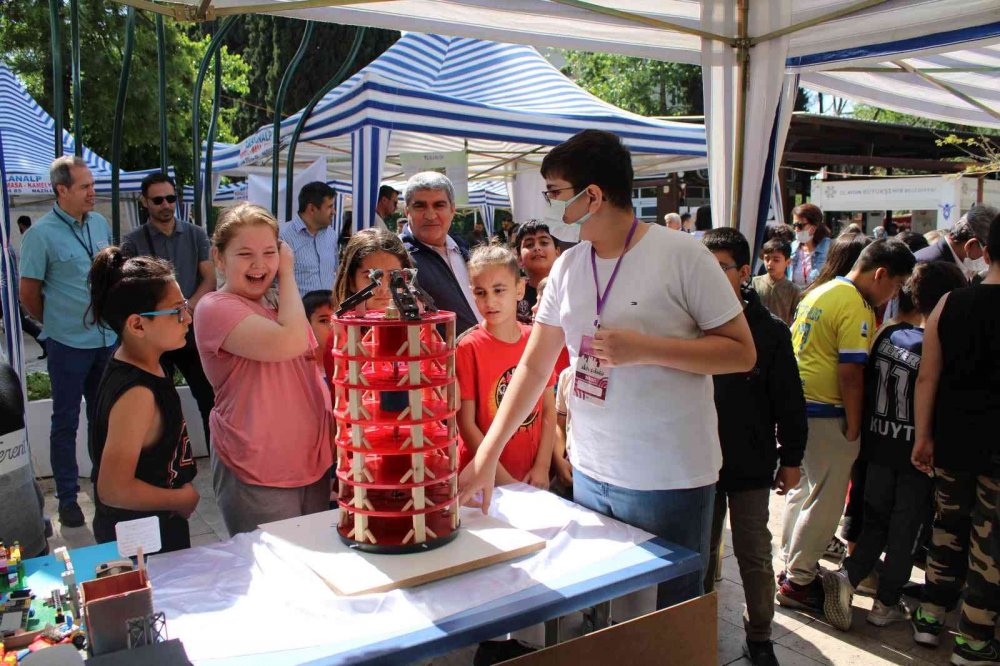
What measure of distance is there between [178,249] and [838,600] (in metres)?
4.07

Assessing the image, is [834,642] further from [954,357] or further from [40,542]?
[40,542]

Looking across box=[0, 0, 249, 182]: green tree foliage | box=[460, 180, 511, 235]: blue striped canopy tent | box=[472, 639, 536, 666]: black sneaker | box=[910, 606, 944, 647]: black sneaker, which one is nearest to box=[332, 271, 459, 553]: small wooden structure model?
box=[472, 639, 536, 666]: black sneaker

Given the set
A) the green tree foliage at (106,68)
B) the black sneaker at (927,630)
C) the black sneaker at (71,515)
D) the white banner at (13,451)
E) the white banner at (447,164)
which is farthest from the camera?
the green tree foliage at (106,68)

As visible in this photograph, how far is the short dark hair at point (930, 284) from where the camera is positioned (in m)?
3.19

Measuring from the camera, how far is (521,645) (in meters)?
2.57

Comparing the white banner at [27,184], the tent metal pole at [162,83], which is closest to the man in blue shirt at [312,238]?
the tent metal pole at [162,83]

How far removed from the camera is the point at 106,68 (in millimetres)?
13547

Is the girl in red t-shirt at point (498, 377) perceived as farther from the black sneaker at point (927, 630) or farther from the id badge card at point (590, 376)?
the black sneaker at point (927, 630)

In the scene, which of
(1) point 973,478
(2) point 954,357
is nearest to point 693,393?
(2) point 954,357

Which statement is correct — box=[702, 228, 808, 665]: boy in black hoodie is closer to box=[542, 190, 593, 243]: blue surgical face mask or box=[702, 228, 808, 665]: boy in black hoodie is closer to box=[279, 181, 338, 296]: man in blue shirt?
box=[542, 190, 593, 243]: blue surgical face mask

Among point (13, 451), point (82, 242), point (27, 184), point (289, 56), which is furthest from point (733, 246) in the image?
point (289, 56)

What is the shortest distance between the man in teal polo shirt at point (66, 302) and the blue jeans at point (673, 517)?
3.50m

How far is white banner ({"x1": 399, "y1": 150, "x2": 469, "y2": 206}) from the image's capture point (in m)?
5.83

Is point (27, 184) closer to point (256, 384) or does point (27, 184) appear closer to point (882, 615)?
point (256, 384)
